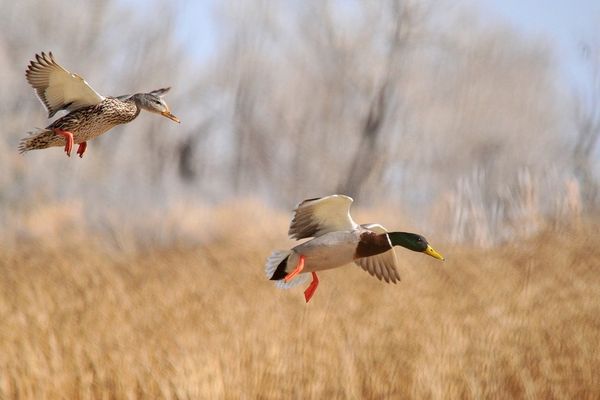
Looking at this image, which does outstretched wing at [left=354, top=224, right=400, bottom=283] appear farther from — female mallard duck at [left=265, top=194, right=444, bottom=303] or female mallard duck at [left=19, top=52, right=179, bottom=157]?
female mallard duck at [left=19, top=52, right=179, bottom=157]

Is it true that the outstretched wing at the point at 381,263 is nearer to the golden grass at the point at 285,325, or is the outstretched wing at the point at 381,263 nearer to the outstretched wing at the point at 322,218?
the outstretched wing at the point at 322,218

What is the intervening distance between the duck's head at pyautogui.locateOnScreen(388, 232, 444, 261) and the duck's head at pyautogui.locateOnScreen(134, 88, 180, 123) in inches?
14.6

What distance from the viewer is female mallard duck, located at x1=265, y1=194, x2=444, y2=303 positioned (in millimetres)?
1029

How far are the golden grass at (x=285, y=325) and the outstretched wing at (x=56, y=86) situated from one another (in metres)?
4.08

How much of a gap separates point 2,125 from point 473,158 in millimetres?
15053

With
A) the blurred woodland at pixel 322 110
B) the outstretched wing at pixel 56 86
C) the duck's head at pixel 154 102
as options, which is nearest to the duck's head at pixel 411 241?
the duck's head at pixel 154 102

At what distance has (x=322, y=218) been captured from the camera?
1.14m

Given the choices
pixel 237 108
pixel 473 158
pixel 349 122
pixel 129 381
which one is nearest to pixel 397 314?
pixel 129 381

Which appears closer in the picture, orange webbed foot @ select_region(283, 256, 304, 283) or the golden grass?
orange webbed foot @ select_region(283, 256, 304, 283)

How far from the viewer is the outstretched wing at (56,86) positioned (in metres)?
1.03

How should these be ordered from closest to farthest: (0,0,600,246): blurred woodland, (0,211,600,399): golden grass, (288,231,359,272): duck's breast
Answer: (288,231,359,272): duck's breast → (0,211,600,399): golden grass → (0,0,600,246): blurred woodland

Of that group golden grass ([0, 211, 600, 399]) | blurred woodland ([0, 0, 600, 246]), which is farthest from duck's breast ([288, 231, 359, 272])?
blurred woodland ([0, 0, 600, 246])

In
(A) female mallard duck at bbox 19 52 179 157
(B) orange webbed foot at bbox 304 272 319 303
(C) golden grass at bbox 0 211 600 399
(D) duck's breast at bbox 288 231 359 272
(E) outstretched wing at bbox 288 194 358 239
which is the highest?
(A) female mallard duck at bbox 19 52 179 157

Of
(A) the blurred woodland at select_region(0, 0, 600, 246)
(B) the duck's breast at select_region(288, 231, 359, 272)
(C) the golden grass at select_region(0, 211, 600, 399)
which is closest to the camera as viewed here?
(B) the duck's breast at select_region(288, 231, 359, 272)
